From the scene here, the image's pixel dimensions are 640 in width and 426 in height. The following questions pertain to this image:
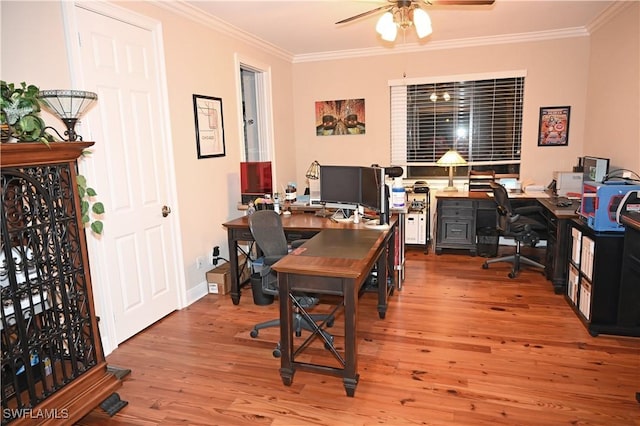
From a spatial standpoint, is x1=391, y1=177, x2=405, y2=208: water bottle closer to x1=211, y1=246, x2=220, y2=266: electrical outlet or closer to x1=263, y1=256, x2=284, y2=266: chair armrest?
x1=263, y1=256, x2=284, y2=266: chair armrest

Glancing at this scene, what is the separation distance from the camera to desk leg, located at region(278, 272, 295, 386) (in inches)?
96.3

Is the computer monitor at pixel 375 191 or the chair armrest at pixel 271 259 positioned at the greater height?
the computer monitor at pixel 375 191

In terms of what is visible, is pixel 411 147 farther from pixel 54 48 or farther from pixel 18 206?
pixel 18 206

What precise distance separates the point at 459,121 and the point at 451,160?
637 mm

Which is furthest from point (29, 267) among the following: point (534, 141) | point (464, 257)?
point (534, 141)

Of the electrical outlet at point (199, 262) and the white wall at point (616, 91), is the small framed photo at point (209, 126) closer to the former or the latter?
the electrical outlet at point (199, 262)

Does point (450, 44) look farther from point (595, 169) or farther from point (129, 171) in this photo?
point (129, 171)

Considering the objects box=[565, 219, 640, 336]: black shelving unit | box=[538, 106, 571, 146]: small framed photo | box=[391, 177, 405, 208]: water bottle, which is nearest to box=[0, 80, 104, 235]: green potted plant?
box=[391, 177, 405, 208]: water bottle

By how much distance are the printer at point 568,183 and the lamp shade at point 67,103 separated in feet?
15.2

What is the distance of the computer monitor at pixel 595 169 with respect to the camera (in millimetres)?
4043

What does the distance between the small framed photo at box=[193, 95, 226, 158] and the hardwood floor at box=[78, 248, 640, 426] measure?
1.54 metres

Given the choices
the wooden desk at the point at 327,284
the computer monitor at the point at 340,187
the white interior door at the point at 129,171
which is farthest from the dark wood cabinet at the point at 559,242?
the white interior door at the point at 129,171

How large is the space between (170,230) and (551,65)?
188 inches

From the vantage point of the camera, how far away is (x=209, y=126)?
4.11 metres
